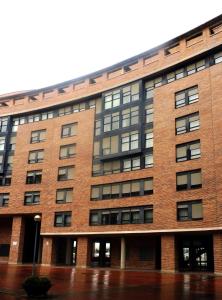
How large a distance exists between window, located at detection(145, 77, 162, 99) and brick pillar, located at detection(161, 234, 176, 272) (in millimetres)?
16772

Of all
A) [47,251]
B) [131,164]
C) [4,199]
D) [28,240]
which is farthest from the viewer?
[28,240]

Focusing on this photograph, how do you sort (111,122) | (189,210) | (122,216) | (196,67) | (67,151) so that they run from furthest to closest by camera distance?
(67,151) → (111,122) → (122,216) → (196,67) → (189,210)

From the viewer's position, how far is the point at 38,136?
53.9 metres

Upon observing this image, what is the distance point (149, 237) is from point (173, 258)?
6.00m

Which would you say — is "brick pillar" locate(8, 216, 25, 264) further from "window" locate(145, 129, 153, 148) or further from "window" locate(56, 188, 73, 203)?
"window" locate(145, 129, 153, 148)

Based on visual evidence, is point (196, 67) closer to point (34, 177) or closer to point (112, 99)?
point (112, 99)

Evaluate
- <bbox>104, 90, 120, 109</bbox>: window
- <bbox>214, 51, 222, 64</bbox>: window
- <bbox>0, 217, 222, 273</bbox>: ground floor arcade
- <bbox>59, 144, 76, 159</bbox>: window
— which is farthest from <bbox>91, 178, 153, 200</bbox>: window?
<bbox>214, 51, 222, 64</bbox>: window

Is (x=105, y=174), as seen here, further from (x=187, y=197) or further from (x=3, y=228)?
(x=3, y=228)

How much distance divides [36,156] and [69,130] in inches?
252

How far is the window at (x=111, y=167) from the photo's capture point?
4475 cm

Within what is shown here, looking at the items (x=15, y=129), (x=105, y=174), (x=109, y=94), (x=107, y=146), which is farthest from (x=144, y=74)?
(x=15, y=129)

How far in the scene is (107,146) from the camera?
45.9 meters

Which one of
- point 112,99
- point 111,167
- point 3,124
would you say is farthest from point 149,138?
point 3,124

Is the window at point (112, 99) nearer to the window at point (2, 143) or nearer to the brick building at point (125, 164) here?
the brick building at point (125, 164)
